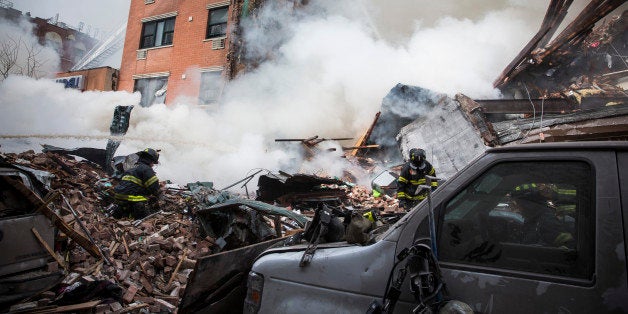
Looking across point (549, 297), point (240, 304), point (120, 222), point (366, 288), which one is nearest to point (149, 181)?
point (120, 222)

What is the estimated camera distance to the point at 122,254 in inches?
195

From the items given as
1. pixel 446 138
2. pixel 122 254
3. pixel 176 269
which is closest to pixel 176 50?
pixel 446 138

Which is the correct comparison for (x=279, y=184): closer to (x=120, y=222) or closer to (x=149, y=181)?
(x=149, y=181)

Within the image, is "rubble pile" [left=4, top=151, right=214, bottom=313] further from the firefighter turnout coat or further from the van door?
the van door

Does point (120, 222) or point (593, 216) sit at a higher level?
point (593, 216)

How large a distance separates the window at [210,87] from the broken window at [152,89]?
2381 millimetres

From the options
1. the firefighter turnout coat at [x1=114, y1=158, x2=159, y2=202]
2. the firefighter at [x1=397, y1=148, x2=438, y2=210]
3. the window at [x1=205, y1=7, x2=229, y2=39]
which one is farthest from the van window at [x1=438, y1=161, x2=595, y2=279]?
the window at [x1=205, y1=7, x2=229, y2=39]

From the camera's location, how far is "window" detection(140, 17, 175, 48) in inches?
690

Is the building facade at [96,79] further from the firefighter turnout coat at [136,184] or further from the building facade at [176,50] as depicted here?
the firefighter turnout coat at [136,184]

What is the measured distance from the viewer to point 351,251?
186 cm

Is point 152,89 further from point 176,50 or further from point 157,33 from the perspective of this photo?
point 157,33

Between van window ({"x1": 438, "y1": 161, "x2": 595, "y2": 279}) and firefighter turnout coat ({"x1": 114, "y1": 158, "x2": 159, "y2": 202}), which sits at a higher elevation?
van window ({"x1": 438, "y1": 161, "x2": 595, "y2": 279})

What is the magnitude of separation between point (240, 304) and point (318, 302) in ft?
3.95

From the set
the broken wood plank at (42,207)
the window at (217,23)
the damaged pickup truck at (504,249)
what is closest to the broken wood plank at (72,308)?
the broken wood plank at (42,207)
